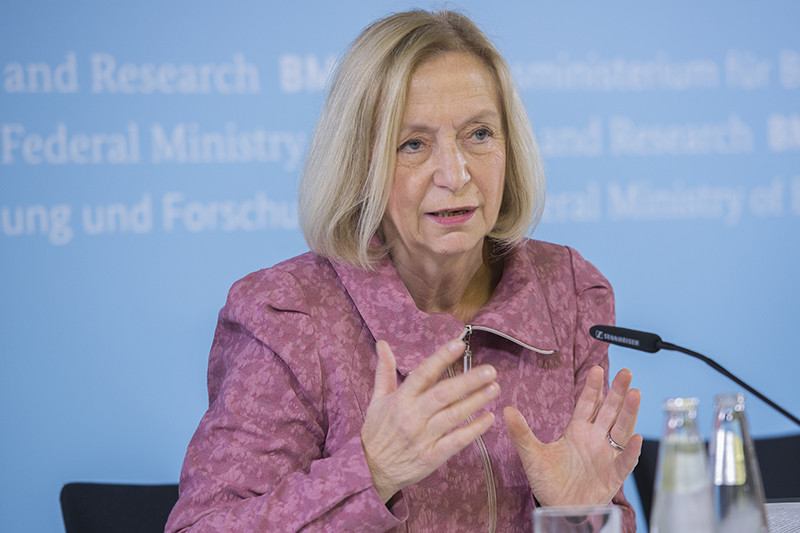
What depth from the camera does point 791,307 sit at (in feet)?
9.77

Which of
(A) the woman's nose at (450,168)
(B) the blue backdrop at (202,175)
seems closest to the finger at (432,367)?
(A) the woman's nose at (450,168)

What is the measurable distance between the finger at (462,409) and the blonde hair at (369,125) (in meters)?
0.52

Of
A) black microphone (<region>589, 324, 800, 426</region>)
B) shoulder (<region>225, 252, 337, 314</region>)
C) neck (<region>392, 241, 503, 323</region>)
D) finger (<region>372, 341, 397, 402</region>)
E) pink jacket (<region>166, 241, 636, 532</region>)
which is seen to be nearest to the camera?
black microphone (<region>589, 324, 800, 426</region>)

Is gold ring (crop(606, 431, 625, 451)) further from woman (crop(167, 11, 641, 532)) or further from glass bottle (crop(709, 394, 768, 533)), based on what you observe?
glass bottle (crop(709, 394, 768, 533))

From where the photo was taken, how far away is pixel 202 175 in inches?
101

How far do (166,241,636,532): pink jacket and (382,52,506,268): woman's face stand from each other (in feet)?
0.39

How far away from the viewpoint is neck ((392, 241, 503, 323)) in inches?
59.6

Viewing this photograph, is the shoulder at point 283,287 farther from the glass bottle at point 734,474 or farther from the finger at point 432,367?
the glass bottle at point 734,474

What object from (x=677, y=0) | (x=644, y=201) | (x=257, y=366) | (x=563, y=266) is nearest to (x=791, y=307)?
(x=644, y=201)

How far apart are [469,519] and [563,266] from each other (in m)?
0.57

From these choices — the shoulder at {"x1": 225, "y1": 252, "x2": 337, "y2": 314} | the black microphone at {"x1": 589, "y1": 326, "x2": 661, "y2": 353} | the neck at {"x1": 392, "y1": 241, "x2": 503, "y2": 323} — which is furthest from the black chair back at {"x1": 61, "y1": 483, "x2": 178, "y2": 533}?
the black microphone at {"x1": 589, "y1": 326, "x2": 661, "y2": 353}

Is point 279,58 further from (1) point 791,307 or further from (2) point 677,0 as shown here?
(1) point 791,307

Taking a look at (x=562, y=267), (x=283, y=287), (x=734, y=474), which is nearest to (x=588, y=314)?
(x=562, y=267)

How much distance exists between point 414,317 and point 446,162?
277mm
